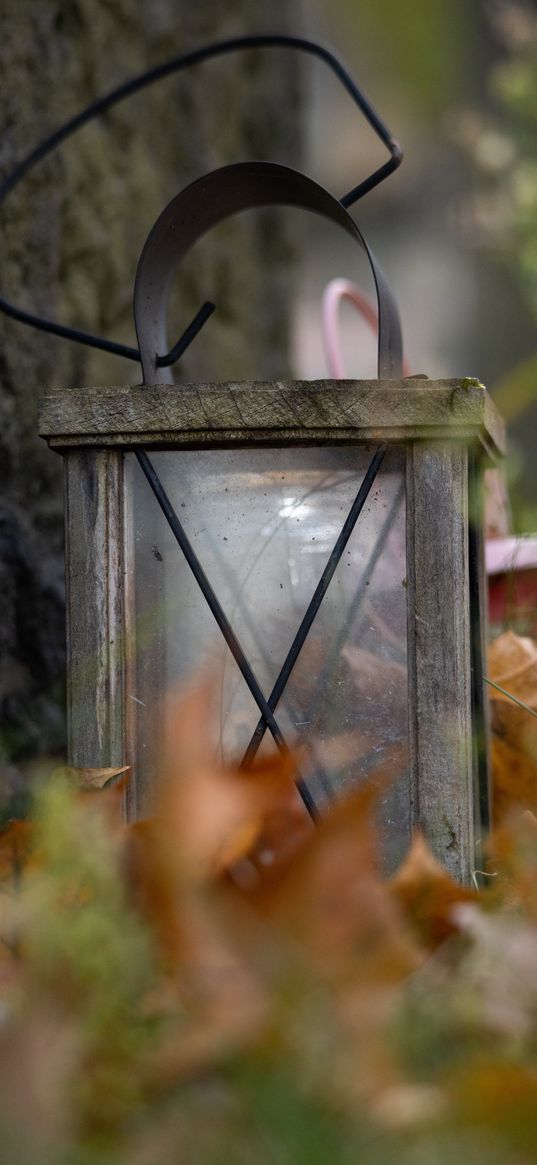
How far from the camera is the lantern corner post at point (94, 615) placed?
2.98 feet

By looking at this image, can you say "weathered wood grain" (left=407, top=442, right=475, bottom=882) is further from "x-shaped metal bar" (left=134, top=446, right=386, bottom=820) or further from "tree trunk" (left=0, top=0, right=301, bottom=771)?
"tree trunk" (left=0, top=0, right=301, bottom=771)

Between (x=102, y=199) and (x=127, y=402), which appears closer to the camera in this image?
(x=127, y=402)

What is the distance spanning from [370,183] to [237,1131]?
0.88 metres

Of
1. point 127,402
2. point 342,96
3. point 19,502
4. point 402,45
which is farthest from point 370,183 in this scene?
point 342,96

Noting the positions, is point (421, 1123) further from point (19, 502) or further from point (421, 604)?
point (19, 502)

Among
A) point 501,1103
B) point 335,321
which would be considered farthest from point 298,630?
point 335,321

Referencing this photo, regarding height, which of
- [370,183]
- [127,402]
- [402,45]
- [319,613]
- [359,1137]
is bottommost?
[359,1137]

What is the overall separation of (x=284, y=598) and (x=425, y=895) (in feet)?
1.19

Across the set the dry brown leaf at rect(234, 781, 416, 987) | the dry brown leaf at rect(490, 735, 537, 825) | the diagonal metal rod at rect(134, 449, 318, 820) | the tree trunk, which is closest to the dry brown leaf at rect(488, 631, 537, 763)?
the dry brown leaf at rect(490, 735, 537, 825)

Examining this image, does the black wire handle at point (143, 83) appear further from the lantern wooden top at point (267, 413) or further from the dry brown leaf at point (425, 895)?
the dry brown leaf at point (425, 895)

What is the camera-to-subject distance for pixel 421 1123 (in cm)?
38

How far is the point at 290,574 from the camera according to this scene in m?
0.93

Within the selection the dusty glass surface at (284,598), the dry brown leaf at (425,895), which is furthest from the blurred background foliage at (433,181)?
the dry brown leaf at (425,895)

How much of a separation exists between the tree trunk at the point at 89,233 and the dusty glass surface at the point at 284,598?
327 millimetres
